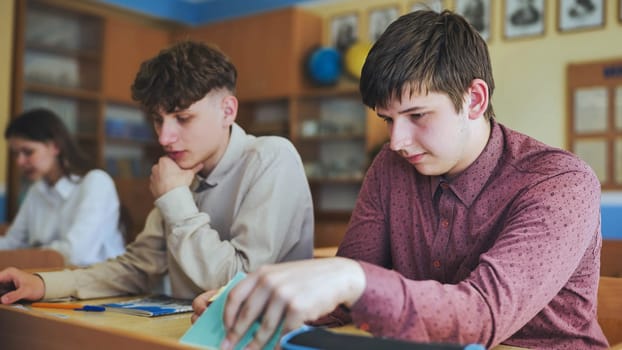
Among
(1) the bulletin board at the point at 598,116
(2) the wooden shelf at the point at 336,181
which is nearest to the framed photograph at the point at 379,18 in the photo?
(2) the wooden shelf at the point at 336,181

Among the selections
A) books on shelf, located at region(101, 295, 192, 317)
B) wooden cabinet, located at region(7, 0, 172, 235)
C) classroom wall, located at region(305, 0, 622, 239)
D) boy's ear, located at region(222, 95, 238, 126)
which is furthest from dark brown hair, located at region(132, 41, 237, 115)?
wooden cabinet, located at region(7, 0, 172, 235)

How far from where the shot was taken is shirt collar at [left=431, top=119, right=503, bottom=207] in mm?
1148

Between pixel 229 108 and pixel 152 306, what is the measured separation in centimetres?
57

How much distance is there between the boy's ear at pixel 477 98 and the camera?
1.12 meters

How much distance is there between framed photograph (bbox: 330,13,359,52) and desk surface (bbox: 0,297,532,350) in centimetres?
457

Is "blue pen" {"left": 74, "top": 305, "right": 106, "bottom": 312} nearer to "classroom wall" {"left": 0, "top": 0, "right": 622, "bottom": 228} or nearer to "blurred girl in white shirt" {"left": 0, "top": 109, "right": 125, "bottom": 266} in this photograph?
"blurred girl in white shirt" {"left": 0, "top": 109, "right": 125, "bottom": 266}

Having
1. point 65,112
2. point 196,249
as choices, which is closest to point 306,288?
point 196,249

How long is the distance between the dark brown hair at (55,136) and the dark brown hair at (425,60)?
2.17 meters

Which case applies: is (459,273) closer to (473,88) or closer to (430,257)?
(430,257)

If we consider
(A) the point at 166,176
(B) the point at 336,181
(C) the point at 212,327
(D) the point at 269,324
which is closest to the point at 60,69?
(B) the point at 336,181

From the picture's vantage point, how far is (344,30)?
5.57 m

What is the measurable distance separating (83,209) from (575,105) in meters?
3.32

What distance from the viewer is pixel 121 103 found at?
6.07m

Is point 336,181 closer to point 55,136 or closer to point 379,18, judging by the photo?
point 379,18
